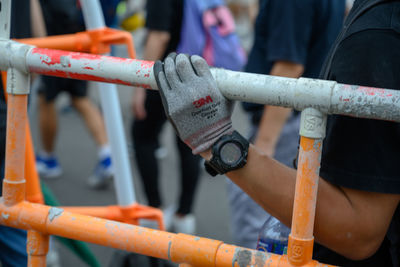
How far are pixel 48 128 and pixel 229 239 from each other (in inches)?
71.3

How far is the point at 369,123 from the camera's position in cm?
110

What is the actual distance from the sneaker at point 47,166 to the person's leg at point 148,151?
4.40ft

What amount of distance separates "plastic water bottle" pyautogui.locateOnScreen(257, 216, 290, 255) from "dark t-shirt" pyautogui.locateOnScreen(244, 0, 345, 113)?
1060mm

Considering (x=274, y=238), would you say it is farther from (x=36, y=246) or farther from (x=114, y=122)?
(x=114, y=122)

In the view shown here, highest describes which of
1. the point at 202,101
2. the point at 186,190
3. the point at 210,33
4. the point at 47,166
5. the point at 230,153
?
the point at 210,33

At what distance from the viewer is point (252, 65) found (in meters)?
2.49

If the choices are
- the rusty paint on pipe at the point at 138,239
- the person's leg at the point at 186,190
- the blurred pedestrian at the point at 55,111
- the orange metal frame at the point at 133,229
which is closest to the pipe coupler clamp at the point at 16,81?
the orange metal frame at the point at 133,229

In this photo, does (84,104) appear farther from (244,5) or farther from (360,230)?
(244,5)

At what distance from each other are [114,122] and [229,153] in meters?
1.06

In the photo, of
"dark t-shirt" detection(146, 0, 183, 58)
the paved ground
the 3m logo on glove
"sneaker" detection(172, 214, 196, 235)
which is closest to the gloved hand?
the 3m logo on glove

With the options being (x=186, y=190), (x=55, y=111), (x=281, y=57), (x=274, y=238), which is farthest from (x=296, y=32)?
(x=55, y=111)

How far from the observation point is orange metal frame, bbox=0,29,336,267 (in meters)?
1.07

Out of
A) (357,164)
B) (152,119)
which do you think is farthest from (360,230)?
(152,119)

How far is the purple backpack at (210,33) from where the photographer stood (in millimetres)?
3258
